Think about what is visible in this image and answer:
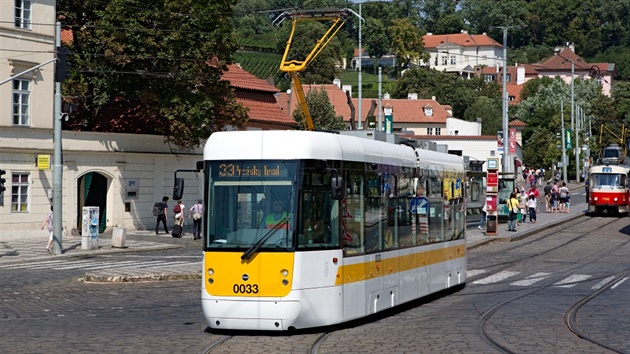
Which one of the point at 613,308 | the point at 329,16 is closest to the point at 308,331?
the point at 613,308

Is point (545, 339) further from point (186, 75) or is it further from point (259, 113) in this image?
point (259, 113)

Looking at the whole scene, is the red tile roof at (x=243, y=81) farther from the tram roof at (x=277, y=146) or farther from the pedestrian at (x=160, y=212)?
the tram roof at (x=277, y=146)

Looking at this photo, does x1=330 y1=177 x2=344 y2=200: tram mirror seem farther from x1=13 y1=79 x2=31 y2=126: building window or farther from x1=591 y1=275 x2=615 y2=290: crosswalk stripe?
x1=13 y1=79 x2=31 y2=126: building window

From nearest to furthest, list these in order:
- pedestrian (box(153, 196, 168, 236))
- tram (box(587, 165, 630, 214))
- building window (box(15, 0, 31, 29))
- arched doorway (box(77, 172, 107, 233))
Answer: building window (box(15, 0, 31, 29)), pedestrian (box(153, 196, 168, 236)), arched doorway (box(77, 172, 107, 233)), tram (box(587, 165, 630, 214))

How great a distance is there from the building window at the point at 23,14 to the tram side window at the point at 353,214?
28876mm

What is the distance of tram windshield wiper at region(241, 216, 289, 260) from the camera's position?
48.6 ft

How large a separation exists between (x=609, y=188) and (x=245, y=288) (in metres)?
45.3

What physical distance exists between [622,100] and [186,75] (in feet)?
410

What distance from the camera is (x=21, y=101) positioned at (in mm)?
42094

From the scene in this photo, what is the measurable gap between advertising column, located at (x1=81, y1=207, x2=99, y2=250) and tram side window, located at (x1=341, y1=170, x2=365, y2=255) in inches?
878

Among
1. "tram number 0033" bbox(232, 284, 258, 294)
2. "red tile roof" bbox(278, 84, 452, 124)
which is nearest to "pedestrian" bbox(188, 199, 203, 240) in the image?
"tram number 0033" bbox(232, 284, 258, 294)

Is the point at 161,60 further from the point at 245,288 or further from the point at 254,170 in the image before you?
the point at 245,288

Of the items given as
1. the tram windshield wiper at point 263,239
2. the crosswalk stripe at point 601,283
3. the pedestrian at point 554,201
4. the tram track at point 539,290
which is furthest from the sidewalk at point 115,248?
the tram windshield wiper at point 263,239

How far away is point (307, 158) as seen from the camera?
15.2 meters
